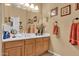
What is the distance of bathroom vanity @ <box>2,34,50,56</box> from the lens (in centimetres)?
185

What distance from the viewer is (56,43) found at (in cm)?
196

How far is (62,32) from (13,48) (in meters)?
0.74

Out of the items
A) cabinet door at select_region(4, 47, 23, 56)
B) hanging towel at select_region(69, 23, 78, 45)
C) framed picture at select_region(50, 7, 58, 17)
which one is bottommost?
cabinet door at select_region(4, 47, 23, 56)

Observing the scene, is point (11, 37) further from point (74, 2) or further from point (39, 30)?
point (74, 2)

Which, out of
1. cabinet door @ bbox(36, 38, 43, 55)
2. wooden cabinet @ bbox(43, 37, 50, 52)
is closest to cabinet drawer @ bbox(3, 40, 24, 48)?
cabinet door @ bbox(36, 38, 43, 55)

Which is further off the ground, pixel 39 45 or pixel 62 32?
pixel 62 32

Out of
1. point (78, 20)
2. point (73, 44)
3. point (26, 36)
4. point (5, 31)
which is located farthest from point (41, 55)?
point (78, 20)

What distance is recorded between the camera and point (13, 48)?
6.18 feet

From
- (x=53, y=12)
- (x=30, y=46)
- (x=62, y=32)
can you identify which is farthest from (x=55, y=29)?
(x=30, y=46)

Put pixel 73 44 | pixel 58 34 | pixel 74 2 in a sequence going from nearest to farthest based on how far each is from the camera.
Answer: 1. pixel 74 2
2. pixel 73 44
3. pixel 58 34

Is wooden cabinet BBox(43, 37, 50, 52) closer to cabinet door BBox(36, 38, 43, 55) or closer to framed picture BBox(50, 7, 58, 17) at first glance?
cabinet door BBox(36, 38, 43, 55)

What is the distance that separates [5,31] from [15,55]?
14.0 inches

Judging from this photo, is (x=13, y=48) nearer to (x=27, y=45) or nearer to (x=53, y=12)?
(x=27, y=45)

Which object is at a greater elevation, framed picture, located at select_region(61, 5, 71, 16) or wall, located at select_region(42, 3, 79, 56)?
framed picture, located at select_region(61, 5, 71, 16)
